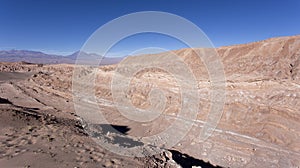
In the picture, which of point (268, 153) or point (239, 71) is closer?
point (268, 153)

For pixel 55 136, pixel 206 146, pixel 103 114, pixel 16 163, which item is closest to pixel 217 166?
pixel 206 146

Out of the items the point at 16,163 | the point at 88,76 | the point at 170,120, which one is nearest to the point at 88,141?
the point at 16,163

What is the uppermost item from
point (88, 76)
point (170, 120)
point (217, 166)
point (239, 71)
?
point (239, 71)

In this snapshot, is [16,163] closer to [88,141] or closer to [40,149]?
[40,149]

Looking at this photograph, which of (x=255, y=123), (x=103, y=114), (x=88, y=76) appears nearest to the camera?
(x=255, y=123)

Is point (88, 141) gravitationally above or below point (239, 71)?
below

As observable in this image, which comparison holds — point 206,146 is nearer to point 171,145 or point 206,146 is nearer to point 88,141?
point 171,145

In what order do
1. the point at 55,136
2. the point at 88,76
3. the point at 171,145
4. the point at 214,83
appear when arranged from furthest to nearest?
the point at 88,76 → the point at 214,83 → the point at 171,145 → the point at 55,136
